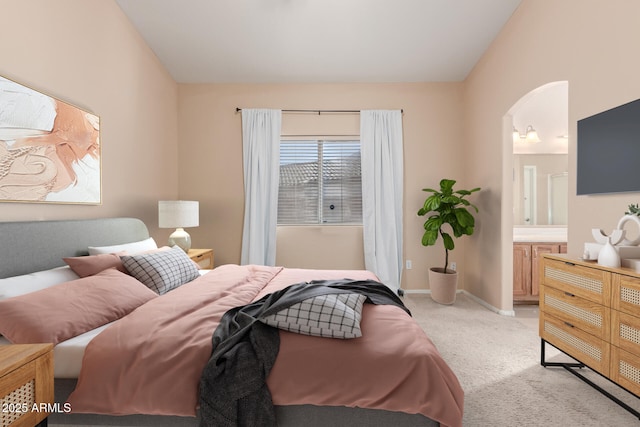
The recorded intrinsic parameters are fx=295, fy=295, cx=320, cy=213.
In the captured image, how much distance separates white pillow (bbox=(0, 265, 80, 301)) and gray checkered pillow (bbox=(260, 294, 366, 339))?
1387mm

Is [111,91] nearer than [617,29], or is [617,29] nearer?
[617,29]

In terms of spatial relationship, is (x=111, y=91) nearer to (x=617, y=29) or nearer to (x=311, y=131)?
(x=311, y=131)

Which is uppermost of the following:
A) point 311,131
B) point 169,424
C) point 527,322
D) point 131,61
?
point 131,61

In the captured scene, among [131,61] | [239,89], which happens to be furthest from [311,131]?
[131,61]

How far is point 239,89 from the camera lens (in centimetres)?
419

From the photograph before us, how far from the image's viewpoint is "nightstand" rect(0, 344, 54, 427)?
0.96 meters

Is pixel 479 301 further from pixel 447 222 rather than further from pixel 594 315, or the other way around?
pixel 594 315

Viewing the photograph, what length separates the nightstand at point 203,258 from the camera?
332cm

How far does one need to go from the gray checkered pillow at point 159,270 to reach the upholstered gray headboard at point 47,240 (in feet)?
1.46

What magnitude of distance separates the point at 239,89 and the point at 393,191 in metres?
2.61

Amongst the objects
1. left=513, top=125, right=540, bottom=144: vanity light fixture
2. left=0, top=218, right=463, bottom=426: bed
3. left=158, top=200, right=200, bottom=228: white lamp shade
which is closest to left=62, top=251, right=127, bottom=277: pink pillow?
left=0, top=218, right=463, bottom=426: bed

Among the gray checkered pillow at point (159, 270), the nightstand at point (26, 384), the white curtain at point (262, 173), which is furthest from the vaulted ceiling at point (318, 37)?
the nightstand at point (26, 384)

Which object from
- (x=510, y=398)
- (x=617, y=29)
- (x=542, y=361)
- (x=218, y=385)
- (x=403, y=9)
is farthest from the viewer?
(x=403, y=9)

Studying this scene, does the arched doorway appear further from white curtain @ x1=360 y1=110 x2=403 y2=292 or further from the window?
the window
